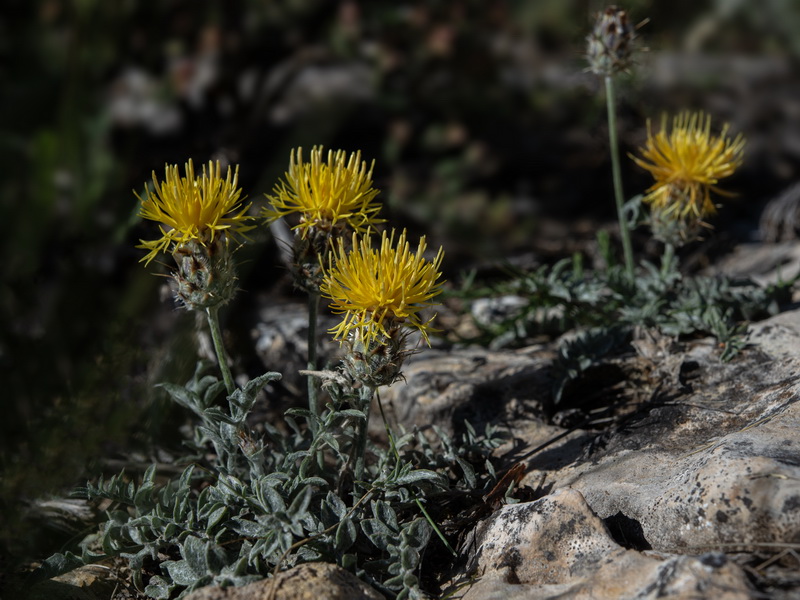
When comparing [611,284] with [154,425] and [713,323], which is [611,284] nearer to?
[713,323]

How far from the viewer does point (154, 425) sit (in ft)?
9.91

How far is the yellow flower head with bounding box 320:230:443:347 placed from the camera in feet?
7.53

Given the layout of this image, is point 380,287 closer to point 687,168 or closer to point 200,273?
point 200,273

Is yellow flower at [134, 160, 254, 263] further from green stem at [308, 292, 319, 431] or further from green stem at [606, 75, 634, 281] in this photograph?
green stem at [606, 75, 634, 281]

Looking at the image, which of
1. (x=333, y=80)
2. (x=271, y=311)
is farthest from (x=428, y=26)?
(x=271, y=311)

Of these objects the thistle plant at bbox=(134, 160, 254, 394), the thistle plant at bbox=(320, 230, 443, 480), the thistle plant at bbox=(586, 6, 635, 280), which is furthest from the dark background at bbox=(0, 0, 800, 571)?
the thistle plant at bbox=(320, 230, 443, 480)

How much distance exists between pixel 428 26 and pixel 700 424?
5.09 metres

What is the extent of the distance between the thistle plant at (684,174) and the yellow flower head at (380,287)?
1.32 metres

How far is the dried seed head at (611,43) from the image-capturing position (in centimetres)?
342

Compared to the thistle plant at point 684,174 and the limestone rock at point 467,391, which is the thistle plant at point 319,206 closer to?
the limestone rock at point 467,391

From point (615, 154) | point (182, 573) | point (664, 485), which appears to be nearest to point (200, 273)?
point (182, 573)

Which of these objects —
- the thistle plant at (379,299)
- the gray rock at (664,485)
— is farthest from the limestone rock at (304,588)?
the thistle plant at (379,299)

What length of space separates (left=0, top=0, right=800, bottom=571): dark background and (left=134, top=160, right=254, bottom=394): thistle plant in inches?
79.3

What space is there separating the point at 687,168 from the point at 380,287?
1.66m
